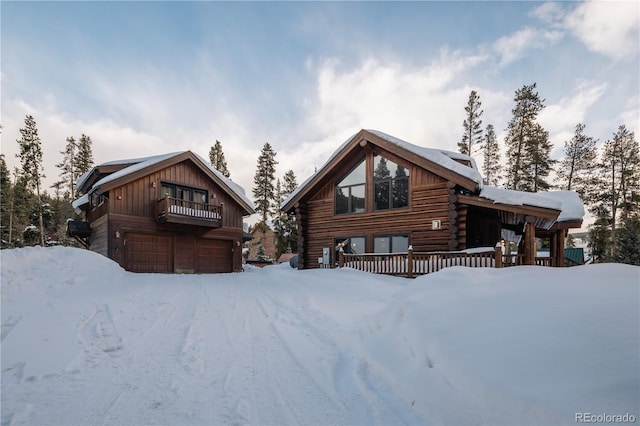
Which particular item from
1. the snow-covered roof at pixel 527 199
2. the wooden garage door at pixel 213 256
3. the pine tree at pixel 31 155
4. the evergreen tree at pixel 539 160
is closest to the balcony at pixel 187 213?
the wooden garage door at pixel 213 256

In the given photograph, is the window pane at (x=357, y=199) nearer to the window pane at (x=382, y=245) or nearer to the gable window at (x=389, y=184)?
the gable window at (x=389, y=184)

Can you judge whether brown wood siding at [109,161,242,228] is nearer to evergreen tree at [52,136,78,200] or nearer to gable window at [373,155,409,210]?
gable window at [373,155,409,210]

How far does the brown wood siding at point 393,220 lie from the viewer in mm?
11812

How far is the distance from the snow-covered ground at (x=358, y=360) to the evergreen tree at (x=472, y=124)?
2930 cm

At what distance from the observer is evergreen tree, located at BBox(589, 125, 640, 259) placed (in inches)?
1001

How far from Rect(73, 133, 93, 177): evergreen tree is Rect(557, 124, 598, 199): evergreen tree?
53.0 metres

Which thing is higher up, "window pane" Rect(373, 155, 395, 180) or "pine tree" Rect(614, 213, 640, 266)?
"window pane" Rect(373, 155, 395, 180)

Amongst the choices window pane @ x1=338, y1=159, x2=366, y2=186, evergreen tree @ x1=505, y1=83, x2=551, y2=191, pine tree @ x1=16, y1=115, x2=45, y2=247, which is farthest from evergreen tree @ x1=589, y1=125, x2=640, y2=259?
pine tree @ x1=16, y1=115, x2=45, y2=247

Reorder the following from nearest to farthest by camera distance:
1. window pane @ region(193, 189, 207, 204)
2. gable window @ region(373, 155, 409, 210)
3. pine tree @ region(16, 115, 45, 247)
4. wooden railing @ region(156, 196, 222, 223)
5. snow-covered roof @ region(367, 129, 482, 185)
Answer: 1. snow-covered roof @ region(367, 129, 482, 185)
2. gable window @ region(373, 155, 409, 210)
3. wooden railing @ region(156, 196, 222, 223)
4. window pane @ region(193, 189, 207, 204)
5. pine tree @ region(16, 115, 45, 247)

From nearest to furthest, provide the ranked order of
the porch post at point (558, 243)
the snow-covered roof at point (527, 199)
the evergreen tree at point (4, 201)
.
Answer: the snow-covered roof at point (527, 199) < the porch post at point (558, 243) < the evergreen tree at point (4, 201)

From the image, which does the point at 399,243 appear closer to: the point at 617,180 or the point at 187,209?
the point at 187,209

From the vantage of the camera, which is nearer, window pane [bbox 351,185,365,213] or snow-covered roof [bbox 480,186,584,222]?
snow-covered roof [bbox 480,186,584,222]

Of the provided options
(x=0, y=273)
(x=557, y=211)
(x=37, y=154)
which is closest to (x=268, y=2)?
(x=0, y=273)

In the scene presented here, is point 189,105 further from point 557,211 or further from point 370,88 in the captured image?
point 557,211
